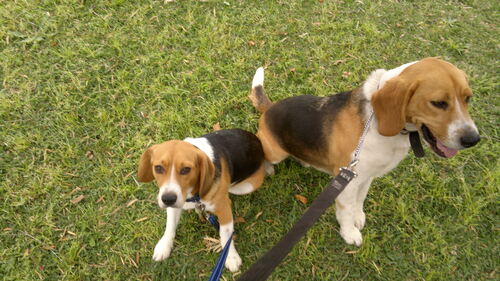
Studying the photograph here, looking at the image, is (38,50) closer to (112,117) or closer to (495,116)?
(112,117)

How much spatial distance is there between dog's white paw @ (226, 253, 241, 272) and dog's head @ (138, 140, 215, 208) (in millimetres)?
1014

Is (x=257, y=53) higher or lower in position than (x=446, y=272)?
higher

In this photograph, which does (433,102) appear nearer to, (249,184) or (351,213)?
(351,213)

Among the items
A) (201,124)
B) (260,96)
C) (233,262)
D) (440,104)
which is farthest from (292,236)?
(201,124)

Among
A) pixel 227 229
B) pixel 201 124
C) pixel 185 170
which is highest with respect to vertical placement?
pixel 185 170

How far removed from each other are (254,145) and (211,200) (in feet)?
3.05

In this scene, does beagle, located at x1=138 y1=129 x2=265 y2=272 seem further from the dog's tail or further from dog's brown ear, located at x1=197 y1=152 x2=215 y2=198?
the dog's tail

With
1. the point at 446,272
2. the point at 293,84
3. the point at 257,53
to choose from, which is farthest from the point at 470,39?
the point at 446,272

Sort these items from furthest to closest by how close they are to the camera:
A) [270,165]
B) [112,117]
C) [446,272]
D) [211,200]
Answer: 1. [112,117]
2. [270,165]
3. [446,272]
4. [211,200]

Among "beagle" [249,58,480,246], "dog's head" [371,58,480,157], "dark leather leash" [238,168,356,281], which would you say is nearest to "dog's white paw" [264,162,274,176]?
"beagle" [249,58,480,246]

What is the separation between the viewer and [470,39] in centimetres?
609

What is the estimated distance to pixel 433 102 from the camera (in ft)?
9.01

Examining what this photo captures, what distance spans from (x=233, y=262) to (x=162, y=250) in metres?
0.81

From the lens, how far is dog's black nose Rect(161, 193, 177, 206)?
3.14 meters
